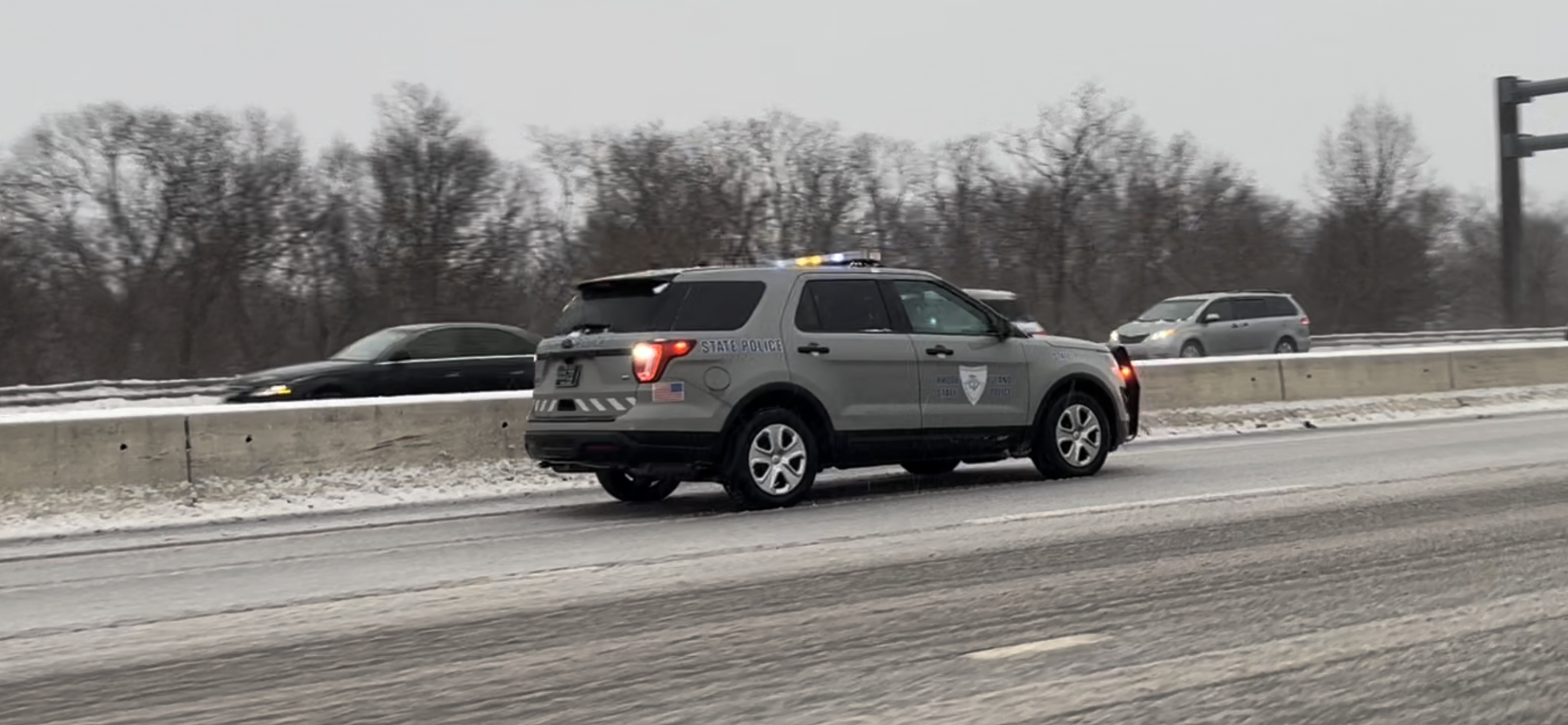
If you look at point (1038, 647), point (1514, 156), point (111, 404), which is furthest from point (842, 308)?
point (1514, 156)

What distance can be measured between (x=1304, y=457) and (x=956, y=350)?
13.7ft

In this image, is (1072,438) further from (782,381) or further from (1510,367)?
(1510,367)

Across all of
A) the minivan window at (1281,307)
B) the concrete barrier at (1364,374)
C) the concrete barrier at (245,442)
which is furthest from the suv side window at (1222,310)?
the concrete barrier at (245,442)

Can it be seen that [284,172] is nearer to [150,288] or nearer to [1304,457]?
[150,288]

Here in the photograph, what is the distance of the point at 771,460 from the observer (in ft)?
33.9

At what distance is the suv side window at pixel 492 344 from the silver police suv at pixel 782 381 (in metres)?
9.49

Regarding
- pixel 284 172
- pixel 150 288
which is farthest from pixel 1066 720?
pixel 284 172

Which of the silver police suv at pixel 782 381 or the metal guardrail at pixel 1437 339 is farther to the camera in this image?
the metal guardrail at pixel 1437 339

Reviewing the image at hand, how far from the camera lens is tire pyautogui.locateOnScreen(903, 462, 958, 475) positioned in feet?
41.5

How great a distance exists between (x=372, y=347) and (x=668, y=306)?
10931 millimetres

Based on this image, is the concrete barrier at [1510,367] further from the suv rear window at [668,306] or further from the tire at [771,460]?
the suv rear window at [668,306]

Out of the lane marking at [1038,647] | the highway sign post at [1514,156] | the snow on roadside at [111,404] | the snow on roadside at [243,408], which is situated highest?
the highway sign post at [1514,156]

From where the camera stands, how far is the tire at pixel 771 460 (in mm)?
10164

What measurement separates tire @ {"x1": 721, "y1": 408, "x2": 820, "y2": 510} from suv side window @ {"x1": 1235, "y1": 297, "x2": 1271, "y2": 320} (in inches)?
919
